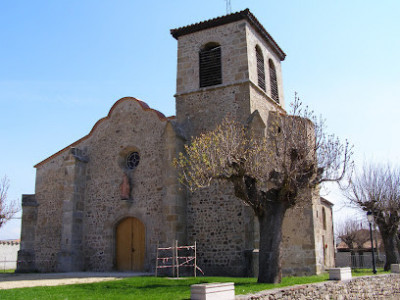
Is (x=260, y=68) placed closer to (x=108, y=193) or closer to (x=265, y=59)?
(x=265, y=59)

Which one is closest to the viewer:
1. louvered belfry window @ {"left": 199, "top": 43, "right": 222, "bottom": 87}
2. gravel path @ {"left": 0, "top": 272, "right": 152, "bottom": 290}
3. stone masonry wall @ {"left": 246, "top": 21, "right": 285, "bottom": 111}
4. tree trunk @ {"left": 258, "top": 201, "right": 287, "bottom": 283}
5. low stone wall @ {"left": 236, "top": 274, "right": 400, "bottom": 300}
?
low stone wall @ {"left": 236, "top": 274, "right": 400, "bottom": 300}

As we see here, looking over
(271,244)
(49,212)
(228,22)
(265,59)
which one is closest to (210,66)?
(228,22)

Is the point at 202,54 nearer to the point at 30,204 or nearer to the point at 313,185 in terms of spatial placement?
the point at 313,185

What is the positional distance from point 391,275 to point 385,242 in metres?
4.39

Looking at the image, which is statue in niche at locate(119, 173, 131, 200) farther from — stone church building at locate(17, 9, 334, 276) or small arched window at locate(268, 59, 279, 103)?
small arched window at locate(268, 59, 279, 103)

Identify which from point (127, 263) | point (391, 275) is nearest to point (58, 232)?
point (127, 263)

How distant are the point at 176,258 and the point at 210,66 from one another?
27.8 ft

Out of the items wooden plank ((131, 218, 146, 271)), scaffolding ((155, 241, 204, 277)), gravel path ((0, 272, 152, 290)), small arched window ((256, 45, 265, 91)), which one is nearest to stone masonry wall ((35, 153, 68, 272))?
wooden plank ((131, 218, 146, 271))

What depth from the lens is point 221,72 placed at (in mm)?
17297

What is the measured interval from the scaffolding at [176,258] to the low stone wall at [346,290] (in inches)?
186

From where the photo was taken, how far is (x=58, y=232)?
60.4 ft

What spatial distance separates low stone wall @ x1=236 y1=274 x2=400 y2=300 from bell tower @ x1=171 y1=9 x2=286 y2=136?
7.23 meters

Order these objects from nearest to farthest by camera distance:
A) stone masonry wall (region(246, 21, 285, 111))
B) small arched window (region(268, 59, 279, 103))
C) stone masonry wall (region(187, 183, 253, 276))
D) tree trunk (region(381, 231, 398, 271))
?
stone masonry wall (region(187, 183, 253, 276))
stone masonry wall (region(246, 21, 285, 111))
tree trunk (region(381, 231, 398, 271))
small arched window (region(268, 59, 279, 103))

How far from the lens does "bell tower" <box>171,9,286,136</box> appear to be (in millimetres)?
16656
